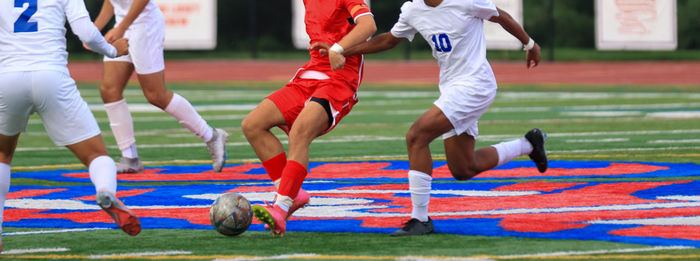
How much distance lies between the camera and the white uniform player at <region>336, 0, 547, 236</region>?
724 centimetres

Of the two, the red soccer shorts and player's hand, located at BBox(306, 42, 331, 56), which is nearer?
player's hand, located at BBox(306, 42, 331, 56)

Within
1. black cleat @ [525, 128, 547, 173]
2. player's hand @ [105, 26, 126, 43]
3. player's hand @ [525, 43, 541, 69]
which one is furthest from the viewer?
player's hand @ [105, 26, 126, 43]

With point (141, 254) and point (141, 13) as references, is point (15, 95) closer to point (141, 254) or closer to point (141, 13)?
point (141, 254)

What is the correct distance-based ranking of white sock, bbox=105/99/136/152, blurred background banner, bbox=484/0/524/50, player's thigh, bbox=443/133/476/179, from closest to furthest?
player's thigh, bbox=443/133/476/179 < white sock, bbox=105/99/136/152 < blurred background banner, bbox=484/0/524/50

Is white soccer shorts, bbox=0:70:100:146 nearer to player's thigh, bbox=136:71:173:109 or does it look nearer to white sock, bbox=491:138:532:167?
white sock, bbox=491:138:532:167

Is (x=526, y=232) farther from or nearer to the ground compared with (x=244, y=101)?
farther from the ground

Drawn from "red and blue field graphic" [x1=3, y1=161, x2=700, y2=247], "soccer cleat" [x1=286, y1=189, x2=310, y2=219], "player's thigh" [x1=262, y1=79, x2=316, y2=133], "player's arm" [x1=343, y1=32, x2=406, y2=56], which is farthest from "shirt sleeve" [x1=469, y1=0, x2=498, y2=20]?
"soccer cleat" [x1=286, y1=189, x2=310, y2=219]

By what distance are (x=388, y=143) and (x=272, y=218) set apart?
6.54 meters

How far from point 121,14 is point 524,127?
6118mm

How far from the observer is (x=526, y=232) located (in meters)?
6.95

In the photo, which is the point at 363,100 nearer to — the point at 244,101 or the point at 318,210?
the point at 244,101

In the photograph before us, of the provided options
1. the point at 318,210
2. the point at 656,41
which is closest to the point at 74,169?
the point at 318,210

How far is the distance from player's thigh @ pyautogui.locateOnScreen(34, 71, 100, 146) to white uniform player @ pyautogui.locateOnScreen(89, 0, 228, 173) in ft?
13.3

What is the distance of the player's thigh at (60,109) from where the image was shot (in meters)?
6.58
